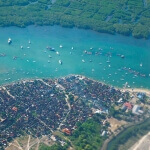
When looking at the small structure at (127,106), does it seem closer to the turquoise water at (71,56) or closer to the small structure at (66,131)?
the turquoise water at (71,56)

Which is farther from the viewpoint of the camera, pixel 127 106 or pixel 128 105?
pixel 128 105

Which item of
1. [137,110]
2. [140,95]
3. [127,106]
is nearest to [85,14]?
[140,95]

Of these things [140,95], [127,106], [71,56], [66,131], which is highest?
[71,56]

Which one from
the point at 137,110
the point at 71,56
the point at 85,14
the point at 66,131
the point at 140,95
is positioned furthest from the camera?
the point at 85,14

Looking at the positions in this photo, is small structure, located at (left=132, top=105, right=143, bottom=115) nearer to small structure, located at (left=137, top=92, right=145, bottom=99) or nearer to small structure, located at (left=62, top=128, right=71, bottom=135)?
small structure, located at (left=137, top=92, right=145, bottom=99)

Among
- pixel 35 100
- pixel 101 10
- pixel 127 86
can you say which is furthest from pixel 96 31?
pixel 35 100

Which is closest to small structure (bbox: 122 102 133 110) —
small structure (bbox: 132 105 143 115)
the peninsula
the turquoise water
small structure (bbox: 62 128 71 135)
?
small structure (bbox: 132 105 143 115)

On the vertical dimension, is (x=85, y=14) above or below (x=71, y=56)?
above

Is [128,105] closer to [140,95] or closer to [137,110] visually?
[137,110]

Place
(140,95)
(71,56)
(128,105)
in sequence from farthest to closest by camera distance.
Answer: (71,56)
(140,95)
(128,105)
